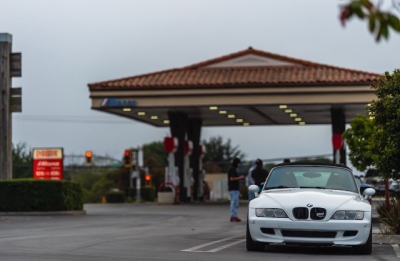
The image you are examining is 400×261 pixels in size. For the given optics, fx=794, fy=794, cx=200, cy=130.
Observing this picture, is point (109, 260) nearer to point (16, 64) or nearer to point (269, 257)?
point (269, 257)

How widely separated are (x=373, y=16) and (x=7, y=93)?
24.4 metres

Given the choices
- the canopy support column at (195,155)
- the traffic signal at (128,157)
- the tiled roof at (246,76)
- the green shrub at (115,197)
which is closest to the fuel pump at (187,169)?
the canopy support column at (195,155)

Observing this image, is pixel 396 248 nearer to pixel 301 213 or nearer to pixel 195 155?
pixel 301 213

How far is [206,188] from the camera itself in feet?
165

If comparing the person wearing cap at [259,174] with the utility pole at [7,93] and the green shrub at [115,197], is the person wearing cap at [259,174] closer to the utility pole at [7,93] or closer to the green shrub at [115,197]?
the utility pole at [7,93]

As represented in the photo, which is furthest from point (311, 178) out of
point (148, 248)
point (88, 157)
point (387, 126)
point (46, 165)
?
point (88, 157)

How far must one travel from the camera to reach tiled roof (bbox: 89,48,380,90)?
120ft

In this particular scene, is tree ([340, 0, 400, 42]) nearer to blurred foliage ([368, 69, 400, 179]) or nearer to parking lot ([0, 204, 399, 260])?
parking lot ([0, 204, 399, 260])

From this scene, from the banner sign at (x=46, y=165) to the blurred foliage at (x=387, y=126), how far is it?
77.2 ft

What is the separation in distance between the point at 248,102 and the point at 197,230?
1903cm

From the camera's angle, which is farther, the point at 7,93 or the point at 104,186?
the point at 104,186

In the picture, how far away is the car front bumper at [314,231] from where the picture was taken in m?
11.5

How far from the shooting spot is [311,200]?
38.7 feet

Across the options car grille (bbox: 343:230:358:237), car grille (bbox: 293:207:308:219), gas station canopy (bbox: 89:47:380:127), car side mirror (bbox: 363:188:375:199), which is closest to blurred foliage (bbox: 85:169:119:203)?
gas station canopy (bbox: 89:47:380:127)
